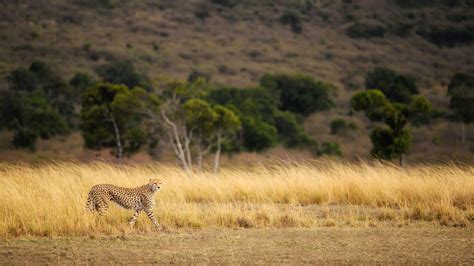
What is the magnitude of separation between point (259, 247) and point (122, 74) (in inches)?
1989

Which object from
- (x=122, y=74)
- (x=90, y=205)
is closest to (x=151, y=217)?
(x=90, y=205)

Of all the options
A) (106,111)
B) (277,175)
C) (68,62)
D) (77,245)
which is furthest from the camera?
(68,62)

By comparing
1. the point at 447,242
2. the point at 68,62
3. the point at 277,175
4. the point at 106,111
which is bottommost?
the point at 68,62

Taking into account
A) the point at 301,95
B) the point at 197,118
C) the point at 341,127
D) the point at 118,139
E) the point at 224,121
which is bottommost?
the point at 341,127

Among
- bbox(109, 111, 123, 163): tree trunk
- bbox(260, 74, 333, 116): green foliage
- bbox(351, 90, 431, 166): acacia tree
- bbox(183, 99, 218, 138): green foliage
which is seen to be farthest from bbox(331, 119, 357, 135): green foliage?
bbox(109, 111, 123, 163): tree trunk

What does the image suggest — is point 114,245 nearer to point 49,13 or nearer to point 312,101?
point 312,101

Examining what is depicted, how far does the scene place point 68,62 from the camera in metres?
65.5

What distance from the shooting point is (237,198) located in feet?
41.4

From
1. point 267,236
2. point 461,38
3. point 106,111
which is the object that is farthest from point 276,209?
point 461,38

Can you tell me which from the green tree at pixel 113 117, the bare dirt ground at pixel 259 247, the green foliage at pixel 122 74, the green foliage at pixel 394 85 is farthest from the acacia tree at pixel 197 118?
the green foliage at pixel 122 74

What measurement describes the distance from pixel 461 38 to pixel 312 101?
3854cm

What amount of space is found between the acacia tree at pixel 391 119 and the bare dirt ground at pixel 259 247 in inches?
675

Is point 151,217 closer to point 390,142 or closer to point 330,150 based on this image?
point 390,142

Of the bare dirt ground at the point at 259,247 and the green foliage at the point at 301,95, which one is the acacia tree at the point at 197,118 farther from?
the bare dirt ground at the point at 259,247
